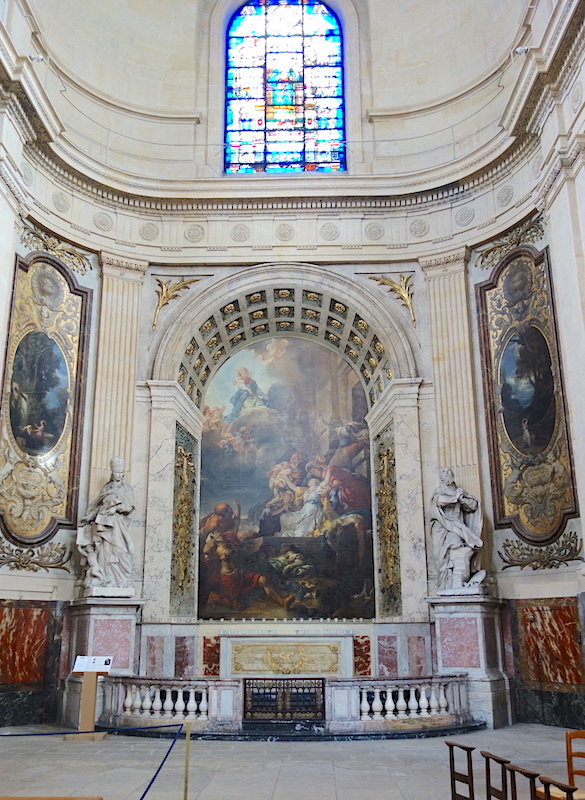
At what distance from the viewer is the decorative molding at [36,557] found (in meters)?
15.8

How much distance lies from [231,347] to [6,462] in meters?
7.74

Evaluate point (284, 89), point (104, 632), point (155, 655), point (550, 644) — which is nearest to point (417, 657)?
point (550, 644)

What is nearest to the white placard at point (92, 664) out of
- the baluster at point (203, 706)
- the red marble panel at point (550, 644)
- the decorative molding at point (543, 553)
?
the baluster at point (203, 706)

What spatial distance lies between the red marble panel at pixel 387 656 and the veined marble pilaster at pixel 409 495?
624mm

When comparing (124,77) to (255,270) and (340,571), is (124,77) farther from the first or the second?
(340,571)

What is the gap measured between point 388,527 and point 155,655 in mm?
6207

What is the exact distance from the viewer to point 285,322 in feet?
71.8

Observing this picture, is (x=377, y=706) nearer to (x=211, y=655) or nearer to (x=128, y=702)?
(x=128, y=702)

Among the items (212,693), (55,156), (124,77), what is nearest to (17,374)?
(55,156)

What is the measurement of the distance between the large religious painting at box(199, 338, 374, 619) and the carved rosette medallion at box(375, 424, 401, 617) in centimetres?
53

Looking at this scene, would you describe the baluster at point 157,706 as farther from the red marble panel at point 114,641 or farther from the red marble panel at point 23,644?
the red marble panel at point 23,644

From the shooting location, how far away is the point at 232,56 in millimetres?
22344

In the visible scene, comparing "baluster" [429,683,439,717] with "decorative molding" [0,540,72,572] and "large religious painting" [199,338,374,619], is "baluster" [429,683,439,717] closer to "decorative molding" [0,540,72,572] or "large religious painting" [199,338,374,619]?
"large religious painting" [199,338,374,619]

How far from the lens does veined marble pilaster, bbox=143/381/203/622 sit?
1764 cm
